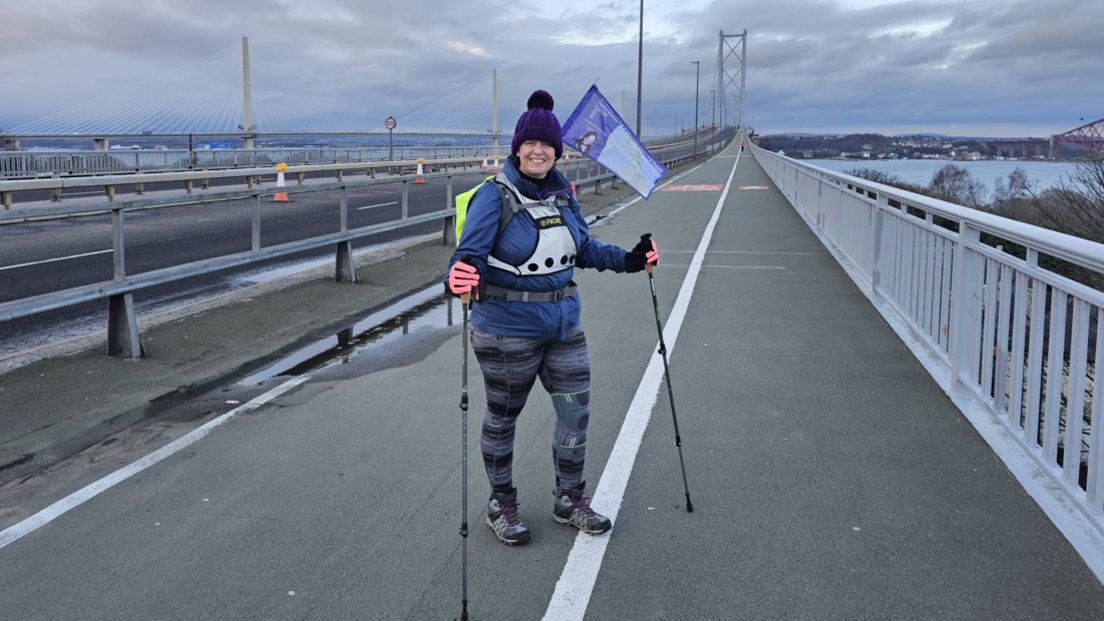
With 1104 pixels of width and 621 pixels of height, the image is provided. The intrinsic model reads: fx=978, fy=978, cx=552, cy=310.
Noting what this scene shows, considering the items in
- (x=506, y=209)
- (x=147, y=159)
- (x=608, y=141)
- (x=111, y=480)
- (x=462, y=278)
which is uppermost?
(x=147, y=159)

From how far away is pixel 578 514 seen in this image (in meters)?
4.43

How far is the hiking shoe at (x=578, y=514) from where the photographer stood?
436 centimetres

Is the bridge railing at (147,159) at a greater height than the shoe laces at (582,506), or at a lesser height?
greater

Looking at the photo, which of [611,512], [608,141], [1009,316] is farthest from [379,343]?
[1009,316]

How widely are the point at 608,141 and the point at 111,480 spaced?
10.5 feet

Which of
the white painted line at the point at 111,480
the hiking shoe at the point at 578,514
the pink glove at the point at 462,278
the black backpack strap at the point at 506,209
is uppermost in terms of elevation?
the black backpack strap at the point at 506,209

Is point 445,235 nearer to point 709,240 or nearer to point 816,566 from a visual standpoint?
point 709,240

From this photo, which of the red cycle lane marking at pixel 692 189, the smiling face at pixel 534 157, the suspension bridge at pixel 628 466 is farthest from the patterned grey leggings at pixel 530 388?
the red cycle lane marking at pixel 692 189

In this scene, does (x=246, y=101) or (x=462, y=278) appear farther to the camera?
(x=246, y=101)

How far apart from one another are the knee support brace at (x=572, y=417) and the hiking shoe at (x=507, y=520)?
1.07 feet

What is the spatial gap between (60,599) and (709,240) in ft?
47.7

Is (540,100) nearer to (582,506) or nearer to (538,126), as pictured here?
(538,126)

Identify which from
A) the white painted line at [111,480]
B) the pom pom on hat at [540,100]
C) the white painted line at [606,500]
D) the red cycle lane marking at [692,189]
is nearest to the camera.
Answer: the white painted line at [606,500]

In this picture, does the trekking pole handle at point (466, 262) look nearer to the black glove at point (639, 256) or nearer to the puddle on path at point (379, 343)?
the black glove at point (639, 256)
